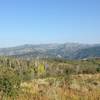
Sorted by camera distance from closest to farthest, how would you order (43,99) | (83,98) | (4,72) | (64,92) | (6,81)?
(43,99)
(83,98)
(64,92)
(6,81)
(4,72)

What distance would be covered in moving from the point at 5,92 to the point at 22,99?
144 cm

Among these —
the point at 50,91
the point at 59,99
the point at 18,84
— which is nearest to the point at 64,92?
the point at 50,91

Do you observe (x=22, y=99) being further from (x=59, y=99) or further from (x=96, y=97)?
(x=96, y=97)

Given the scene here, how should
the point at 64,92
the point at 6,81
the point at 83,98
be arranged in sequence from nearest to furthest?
the point at 83,98 < the point at 64,92 < the point at 6,81

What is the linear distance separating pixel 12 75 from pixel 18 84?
1.32 feet

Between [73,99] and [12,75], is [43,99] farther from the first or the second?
[12,75]

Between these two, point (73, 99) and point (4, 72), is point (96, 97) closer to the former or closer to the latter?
point (73, 99)

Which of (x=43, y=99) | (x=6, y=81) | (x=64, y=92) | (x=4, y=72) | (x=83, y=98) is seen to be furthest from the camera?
(x=4, y=72)

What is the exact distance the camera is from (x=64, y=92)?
8125mm

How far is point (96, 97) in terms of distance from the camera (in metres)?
7.26

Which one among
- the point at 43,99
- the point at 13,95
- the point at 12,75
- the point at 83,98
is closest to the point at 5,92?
the point at 13,95

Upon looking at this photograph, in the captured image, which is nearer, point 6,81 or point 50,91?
point 50,91

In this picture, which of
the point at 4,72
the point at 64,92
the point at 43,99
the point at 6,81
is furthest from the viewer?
the point at 4,72

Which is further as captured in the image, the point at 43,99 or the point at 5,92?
the point at 5,92
